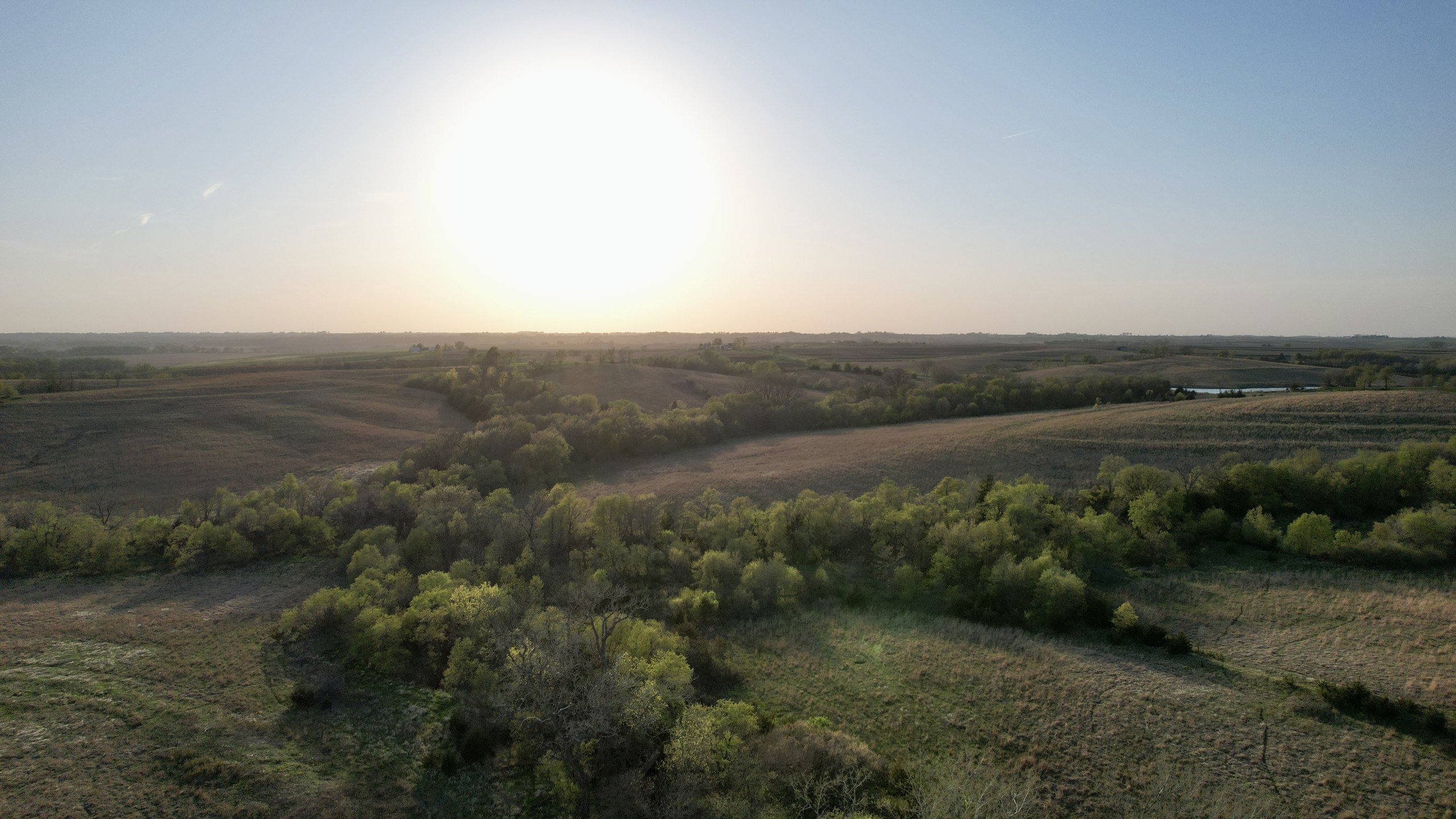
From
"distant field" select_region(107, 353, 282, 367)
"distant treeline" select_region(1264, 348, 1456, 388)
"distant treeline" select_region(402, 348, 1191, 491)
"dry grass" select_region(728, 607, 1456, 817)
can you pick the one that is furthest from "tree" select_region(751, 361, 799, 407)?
"distant field" select_region(107, 353, 282, 367)

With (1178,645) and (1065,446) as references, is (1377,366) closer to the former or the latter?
(1065,446)

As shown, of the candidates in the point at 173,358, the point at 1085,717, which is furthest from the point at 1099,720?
the point at 173,358

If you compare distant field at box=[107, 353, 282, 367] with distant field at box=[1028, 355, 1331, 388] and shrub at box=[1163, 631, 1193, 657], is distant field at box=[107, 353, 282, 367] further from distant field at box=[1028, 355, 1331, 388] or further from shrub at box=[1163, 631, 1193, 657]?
distant field at box=[1028, 355, 1331, 388]

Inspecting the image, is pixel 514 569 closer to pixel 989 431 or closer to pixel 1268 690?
pixel 1268 690

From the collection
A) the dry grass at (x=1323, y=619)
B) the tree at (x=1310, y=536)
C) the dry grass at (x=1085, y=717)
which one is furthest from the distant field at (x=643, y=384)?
the tree at (x=1310, y=536)

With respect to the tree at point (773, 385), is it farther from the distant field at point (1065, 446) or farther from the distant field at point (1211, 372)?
the distant field at point (1211, 372)
